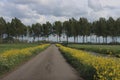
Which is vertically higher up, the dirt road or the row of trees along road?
the row of trees along road

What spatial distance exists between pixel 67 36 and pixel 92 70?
151980 mm

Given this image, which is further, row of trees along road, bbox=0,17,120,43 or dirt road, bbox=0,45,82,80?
row of trees along road, bbox=0,17,120,43

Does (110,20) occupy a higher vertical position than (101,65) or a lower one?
higher

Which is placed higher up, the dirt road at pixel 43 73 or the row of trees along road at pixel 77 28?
the row of trees along road at pixel 77 28

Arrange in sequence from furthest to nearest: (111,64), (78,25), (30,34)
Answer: (30,34) → (78,25) → (111,64)

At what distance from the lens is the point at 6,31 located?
15925cm

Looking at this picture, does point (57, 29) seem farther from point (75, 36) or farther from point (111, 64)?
point (111, 64)

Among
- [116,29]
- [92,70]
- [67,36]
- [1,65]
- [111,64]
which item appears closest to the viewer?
[111,64]

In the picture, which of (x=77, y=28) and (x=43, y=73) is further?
(x=77, y=28)

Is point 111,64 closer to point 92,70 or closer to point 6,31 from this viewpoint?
point 92,70

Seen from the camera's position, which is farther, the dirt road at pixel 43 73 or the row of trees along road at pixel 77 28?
the row of trees along road at pixel 77 28

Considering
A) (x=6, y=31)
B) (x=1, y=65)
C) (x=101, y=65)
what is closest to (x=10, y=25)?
(x=6, y=31)

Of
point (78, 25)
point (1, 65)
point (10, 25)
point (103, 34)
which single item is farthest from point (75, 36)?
point (1, 65)

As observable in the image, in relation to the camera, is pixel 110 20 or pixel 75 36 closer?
pixel 110 20
